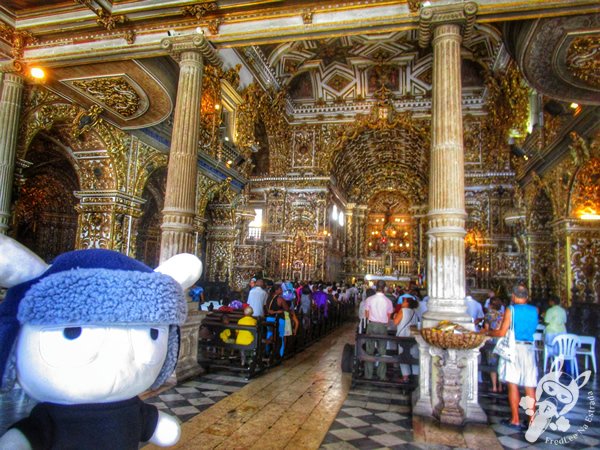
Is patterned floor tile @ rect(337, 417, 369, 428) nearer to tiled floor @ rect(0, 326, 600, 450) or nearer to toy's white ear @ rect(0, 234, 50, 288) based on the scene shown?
tiled floor @ rect(0, 326, 600, 450)

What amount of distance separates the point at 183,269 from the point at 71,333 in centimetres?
54

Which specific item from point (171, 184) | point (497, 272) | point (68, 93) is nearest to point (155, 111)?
point (68, 93)

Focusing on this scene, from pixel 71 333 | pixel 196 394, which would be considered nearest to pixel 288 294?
pixel 196 394

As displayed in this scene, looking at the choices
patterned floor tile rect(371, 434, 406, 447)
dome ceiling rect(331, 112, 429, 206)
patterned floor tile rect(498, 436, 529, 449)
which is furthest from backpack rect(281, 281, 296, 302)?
dome ceiling rect(331, 112, 429, 206)

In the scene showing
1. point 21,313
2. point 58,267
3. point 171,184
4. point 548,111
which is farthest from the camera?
point 548,111

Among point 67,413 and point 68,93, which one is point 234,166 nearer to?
point 68,93

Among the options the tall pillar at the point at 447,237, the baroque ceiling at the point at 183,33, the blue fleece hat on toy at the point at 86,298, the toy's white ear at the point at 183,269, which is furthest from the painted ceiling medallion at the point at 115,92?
the blue fleece hat on toy at the point at 86,298

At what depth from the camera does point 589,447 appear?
4.34m

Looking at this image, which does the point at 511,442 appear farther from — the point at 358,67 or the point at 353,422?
the point at 358,67

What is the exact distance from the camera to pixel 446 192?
555 cm

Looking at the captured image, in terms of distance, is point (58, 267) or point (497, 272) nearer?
point (58, 267)

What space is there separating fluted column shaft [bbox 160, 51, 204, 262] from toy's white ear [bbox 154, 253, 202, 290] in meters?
4.66

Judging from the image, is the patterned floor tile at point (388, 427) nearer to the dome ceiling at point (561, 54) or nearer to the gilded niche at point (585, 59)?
the dome ceiling at point (561, 54)

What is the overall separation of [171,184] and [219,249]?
857 centimetres
